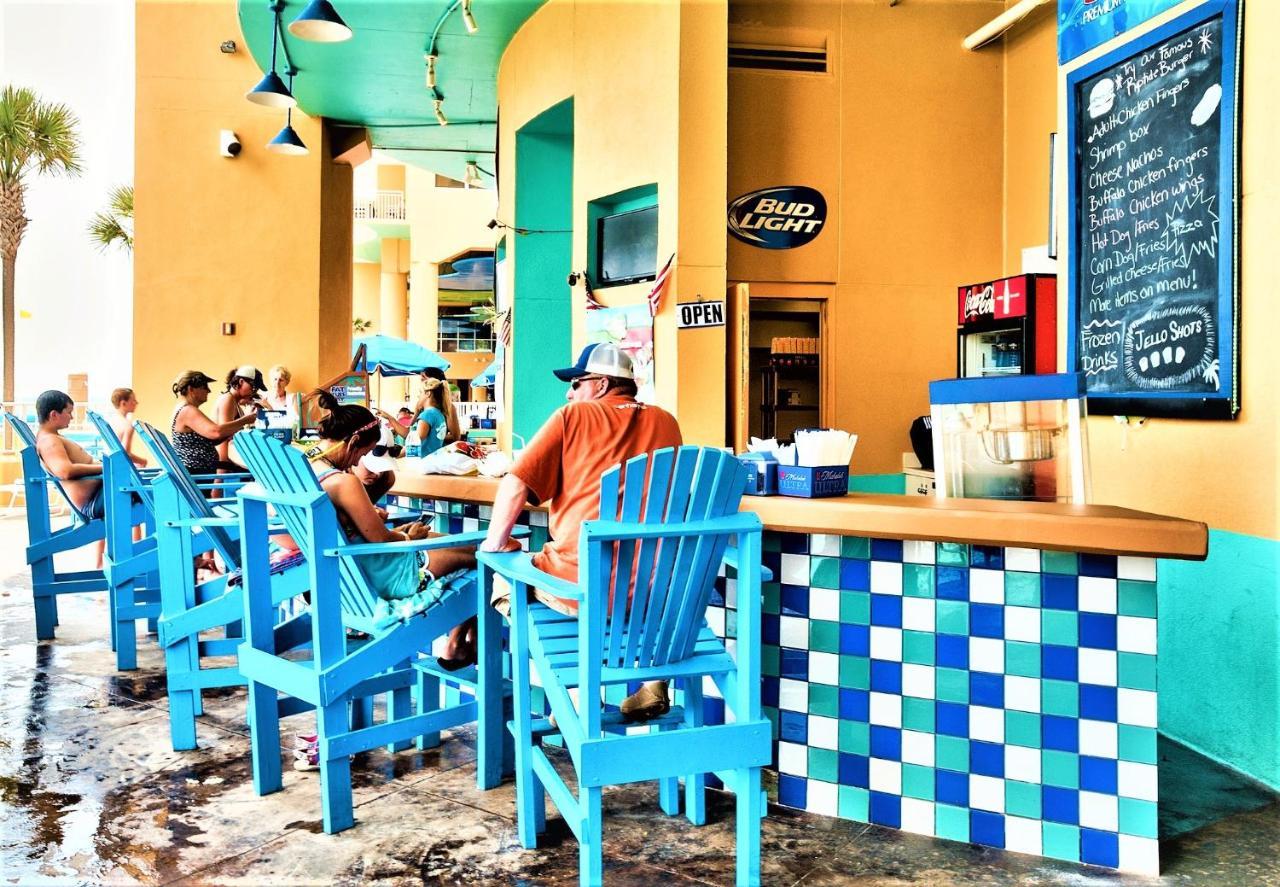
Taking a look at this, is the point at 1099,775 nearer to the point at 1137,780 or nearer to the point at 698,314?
the point at 1137,780

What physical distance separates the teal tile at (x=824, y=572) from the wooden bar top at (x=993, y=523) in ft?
0.41

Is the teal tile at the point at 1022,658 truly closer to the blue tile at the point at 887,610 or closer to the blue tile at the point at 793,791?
the blue tile at the point at 887,610

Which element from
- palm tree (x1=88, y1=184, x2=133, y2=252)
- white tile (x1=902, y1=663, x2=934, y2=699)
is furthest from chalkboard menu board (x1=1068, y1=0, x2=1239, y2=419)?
palm tree (x1=88, y1=184, x2=133, y2=252)

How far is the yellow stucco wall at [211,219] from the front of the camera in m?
11.0

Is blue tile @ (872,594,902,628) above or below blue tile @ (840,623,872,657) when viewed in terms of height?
above

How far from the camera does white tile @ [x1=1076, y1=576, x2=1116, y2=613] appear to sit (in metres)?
2.62

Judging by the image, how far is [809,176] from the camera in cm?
754

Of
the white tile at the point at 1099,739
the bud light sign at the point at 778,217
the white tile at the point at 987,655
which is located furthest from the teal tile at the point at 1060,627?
the bud light sign at the point at 778,217

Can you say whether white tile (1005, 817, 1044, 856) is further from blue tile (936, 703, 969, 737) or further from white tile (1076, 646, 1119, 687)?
white tile (1076, 646, 1119, 687)

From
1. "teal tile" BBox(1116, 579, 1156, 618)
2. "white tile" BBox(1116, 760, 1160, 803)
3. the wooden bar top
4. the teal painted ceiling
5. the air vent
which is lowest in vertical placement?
"white tile" BBox(1116, 760, 1160, 803)

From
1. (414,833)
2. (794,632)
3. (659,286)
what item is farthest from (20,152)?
(794,632)

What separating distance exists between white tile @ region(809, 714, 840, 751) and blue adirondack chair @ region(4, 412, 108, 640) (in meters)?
4.17

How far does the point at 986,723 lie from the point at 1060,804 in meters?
0.28

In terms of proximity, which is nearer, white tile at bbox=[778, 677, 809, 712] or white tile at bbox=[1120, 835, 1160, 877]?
white tile at bbox=[1120, 835, 1160, 877]
